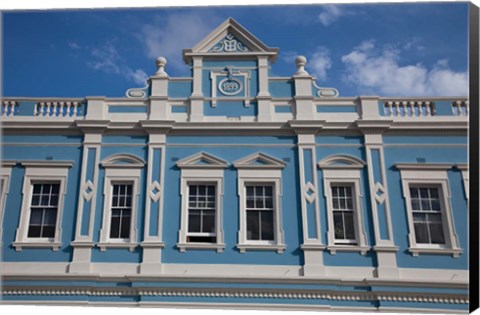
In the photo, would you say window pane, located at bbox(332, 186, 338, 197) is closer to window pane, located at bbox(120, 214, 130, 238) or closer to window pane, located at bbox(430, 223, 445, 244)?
window pane, located at bbox(430, 223, 445, 244)

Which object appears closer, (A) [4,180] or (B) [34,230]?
(B) [34,230]

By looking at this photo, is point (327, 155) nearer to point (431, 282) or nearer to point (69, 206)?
point (431, 282)

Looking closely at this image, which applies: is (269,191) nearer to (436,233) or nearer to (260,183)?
(260,183)

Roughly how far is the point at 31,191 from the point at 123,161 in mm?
1821

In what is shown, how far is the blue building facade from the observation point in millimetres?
8742

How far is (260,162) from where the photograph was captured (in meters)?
9.61

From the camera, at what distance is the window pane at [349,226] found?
360 inches

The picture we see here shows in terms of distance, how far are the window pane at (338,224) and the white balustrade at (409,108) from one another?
90.4 inches

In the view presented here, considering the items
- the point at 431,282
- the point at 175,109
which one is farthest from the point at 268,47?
the point at 431,282

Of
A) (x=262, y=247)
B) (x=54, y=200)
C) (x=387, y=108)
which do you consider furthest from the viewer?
(x=387, y=108)

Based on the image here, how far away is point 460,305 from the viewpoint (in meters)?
8.41

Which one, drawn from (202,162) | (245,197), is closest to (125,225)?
(202,162)

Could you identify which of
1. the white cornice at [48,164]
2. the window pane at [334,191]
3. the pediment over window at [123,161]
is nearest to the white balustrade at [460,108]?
the window pane at [334,191]

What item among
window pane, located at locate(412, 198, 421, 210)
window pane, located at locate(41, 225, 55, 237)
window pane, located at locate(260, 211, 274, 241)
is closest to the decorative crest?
window pane, located at locate(260, 211, 274, 241)
